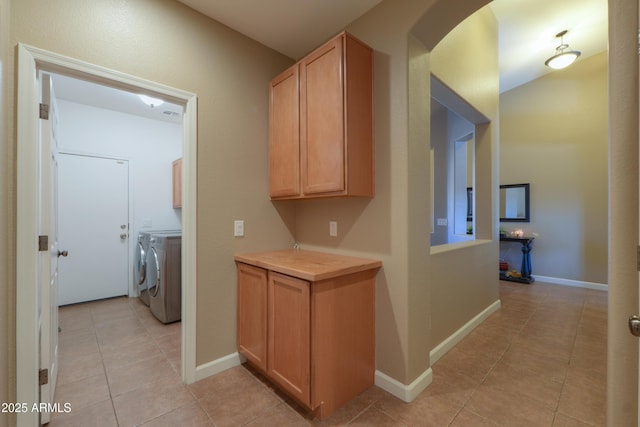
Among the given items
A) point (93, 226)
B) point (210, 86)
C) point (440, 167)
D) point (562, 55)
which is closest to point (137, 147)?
point (93, 226)

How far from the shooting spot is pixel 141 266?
142 inches

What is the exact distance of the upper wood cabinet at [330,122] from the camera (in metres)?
1.75

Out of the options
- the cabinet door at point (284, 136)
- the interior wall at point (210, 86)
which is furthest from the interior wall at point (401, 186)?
the interior wall at point (210, 86)

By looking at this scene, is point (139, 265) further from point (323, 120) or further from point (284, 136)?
point (323, 120)

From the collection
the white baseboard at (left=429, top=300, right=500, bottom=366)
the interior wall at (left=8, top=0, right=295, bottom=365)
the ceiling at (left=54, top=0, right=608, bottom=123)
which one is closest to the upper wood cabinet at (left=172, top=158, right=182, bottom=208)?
the ceiling at (left=54, top=0, right=608, bottom=123)

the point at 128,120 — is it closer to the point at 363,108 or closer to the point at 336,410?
the point at 363,108

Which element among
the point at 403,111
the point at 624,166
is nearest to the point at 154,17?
the point at 403,111

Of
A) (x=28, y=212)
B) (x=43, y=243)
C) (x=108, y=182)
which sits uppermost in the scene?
(x=108, y=182)

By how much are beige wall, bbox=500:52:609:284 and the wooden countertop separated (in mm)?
4648

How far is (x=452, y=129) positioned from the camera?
441cm

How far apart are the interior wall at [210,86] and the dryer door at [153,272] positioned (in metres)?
1.45

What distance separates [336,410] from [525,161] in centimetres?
541

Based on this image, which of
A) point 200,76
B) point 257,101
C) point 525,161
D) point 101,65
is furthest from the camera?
point 525,161

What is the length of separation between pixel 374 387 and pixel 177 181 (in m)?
3.87
